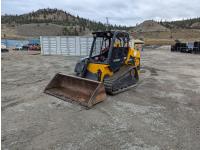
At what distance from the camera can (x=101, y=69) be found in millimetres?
6398

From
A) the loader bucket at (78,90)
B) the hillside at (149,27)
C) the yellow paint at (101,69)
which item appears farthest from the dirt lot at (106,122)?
the hillside at (149,27)

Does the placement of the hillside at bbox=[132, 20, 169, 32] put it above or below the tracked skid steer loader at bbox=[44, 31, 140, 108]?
above

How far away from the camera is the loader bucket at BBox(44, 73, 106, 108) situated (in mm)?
5156

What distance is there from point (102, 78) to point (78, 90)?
0.95 metres

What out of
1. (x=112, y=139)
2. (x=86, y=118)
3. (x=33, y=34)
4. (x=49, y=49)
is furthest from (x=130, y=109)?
(x=33, y=34)

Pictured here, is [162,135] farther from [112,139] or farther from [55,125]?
[55,125]

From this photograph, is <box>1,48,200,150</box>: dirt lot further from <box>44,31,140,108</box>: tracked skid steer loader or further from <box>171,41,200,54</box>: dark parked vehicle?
<box>171,41,200,54</box>: dark parked vehicle

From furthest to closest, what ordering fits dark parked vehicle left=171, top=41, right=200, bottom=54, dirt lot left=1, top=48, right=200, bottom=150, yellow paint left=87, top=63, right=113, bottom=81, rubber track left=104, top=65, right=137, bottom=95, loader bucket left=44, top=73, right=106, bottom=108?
dark parked vehicle left=171, top=41, right=200, bottom=54, yellow paint left=87, top=63, right=113, bottom=81, rubber track left=104, top=65, right=137, bottom=95, loader bucket left=44, top=73, right=106, bottom=108, dirt lot left=1, top=48, right=200, bottom=150

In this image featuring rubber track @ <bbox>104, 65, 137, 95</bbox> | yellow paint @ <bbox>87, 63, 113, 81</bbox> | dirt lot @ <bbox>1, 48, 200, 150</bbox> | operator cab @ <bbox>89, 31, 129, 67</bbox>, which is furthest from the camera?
operator cab @ <bbox>89, 31, 129, 67</bbox>

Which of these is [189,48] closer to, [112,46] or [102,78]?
[112,46]

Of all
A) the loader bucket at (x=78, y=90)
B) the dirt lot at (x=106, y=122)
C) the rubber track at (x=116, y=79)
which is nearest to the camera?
the dirt lot at (x=106, y=122)

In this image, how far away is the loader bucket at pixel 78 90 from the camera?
516 centimetres

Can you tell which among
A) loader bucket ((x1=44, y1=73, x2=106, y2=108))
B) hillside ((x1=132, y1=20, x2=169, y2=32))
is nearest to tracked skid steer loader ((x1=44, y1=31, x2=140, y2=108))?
loader bucket ((x1=44, y1=73, x2=106, y2=108))

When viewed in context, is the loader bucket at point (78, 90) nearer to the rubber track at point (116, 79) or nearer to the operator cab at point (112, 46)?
the rubber track at point (116, 79)
